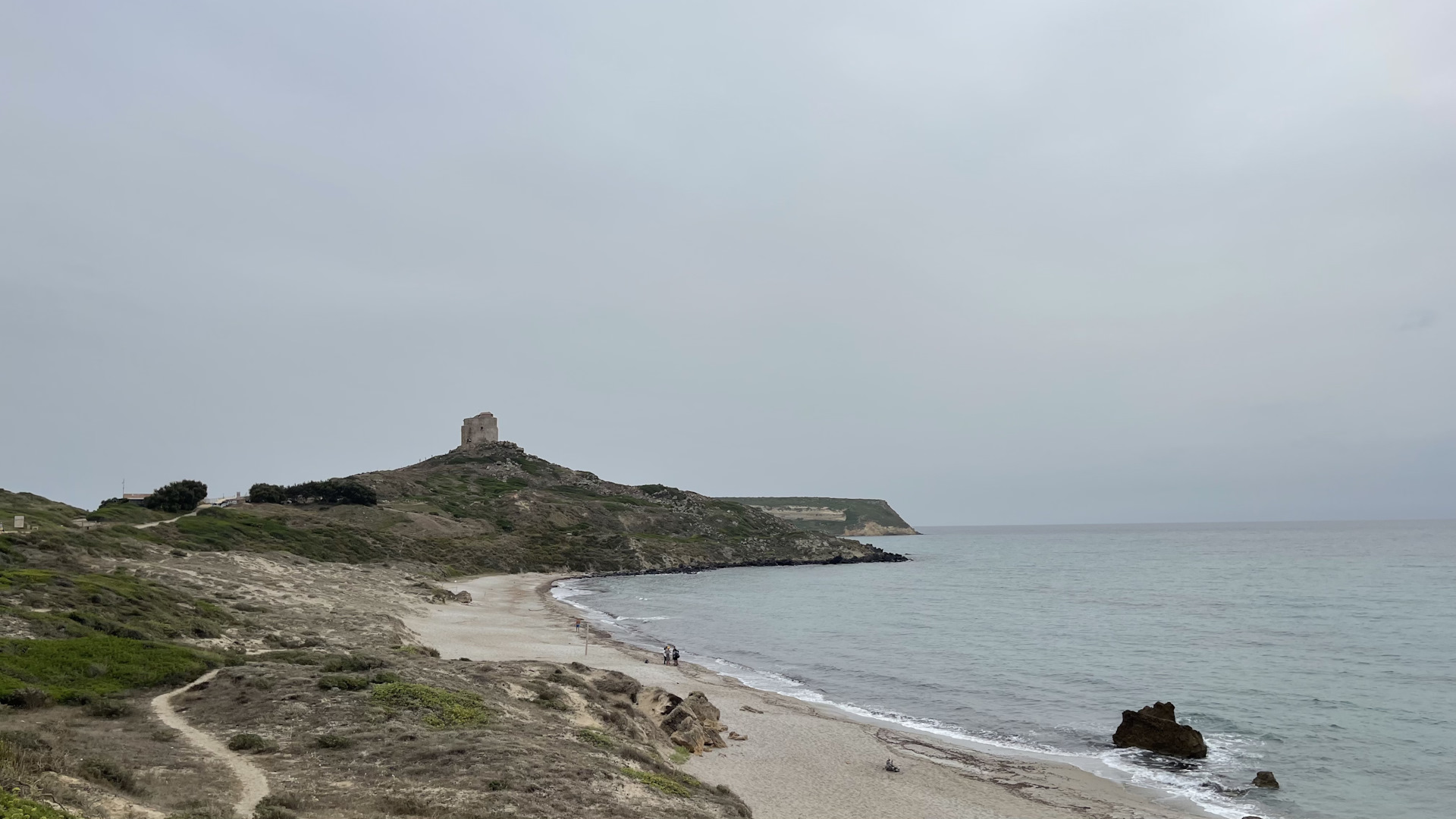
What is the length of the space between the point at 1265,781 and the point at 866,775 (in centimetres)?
1187

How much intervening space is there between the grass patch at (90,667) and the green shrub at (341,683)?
14.5 ft

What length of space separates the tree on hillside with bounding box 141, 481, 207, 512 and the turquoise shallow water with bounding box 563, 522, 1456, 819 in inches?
1598

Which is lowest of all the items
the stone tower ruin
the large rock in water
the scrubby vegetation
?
the large rock in water

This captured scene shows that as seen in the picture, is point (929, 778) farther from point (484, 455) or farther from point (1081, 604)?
point (484, 455)

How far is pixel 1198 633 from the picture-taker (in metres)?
56.2

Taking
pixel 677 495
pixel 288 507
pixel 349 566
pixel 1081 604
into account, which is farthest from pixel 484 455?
pixel 1081 604

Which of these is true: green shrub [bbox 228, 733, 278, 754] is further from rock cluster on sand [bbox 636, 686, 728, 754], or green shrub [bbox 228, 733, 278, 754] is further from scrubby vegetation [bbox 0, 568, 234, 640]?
scrubby vegetation [bbox 0, 568, 234, 640]

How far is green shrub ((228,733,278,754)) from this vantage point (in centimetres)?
1717

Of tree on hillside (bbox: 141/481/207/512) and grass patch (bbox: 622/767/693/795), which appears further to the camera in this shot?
tree on hillside (bbox: 141/481/207/512)

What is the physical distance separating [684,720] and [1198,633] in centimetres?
4626

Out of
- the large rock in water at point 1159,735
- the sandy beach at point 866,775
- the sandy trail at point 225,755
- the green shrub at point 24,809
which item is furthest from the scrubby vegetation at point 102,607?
the large rock in water at point 1159,735

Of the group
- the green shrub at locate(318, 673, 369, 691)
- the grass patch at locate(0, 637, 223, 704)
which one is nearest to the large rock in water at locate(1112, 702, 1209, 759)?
the green shrub at locate(318, 673, 369, 691)

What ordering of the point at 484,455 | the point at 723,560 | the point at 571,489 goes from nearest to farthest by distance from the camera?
the point at 723,560 < the point at 571,489 < the point at 484,455

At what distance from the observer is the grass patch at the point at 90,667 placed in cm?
1938
